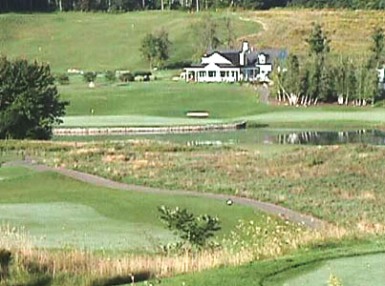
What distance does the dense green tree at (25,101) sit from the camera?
55.6 metres

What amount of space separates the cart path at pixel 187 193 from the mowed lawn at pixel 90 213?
708mm

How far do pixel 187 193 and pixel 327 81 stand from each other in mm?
57148

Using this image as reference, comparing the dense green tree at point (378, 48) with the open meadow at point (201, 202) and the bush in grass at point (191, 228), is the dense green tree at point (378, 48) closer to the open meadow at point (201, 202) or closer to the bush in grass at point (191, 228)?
the open meadow at point (201, 202)

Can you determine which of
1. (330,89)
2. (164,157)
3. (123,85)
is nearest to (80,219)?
(164,157)

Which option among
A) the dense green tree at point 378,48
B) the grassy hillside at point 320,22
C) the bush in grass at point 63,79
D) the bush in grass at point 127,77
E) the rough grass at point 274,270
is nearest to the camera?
the rough grass at point 274,270

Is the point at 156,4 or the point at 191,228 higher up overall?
the point at 191,228

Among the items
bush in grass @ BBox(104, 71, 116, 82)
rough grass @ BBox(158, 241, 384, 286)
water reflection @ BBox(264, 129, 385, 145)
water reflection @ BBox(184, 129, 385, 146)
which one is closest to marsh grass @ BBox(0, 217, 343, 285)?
rough grass @ BBox(158, 241, 384, 286)

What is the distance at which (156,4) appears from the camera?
179000 mm

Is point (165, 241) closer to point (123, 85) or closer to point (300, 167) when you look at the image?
point (300, 167)

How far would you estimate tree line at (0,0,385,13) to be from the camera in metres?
166

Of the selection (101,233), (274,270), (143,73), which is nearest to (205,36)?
(143,73)

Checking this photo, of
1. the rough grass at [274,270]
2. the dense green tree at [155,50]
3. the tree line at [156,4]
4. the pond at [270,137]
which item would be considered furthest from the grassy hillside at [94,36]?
the rough grass at [274,270]

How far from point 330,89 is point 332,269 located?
77.9 m

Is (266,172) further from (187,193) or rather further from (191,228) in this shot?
(191,228)
